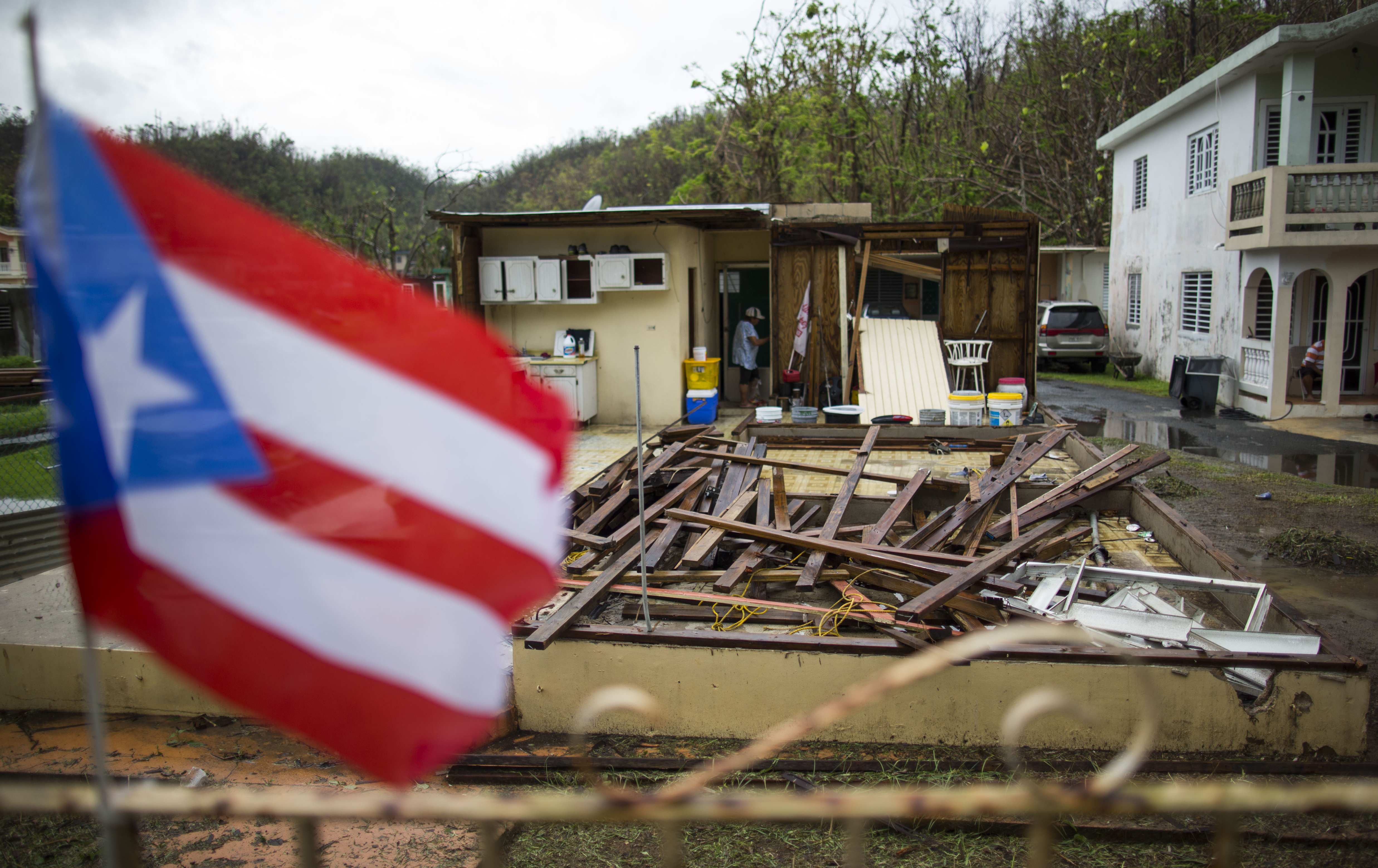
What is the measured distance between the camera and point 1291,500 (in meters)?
10.6

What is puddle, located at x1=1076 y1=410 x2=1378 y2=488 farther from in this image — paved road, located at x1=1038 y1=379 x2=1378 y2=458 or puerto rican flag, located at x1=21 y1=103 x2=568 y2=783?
puerto rican flag, located at x1=21 y1=103 x2=568 y2=783

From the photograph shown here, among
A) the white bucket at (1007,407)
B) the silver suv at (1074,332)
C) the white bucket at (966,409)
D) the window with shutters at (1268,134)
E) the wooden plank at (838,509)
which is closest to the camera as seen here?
the wooden plank at (838,509)

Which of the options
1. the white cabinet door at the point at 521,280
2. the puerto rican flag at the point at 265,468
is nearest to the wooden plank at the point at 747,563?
the puerto rican flag at the point at 265,468

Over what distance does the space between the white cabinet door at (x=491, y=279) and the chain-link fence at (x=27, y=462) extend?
6292mm

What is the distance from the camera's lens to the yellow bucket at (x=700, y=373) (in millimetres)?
15023

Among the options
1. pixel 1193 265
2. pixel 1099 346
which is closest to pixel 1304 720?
pixel 1193 265

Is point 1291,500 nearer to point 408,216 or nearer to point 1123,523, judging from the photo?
point 1123,523

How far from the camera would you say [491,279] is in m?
14.8

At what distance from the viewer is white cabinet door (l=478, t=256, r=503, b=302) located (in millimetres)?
14727

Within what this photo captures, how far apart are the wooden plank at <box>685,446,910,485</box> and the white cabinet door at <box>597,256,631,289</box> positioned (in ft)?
17.4

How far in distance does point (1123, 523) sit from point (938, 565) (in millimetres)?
3388

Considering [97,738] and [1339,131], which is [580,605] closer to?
[97,738]

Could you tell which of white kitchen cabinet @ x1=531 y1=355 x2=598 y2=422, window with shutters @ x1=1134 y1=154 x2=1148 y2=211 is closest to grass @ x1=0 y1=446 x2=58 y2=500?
white kitchen cabinet @ x1=531 y1=355 x2=598 y2=422

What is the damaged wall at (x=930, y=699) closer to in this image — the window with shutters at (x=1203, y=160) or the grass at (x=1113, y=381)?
the grass at (x=1113, y=381)
